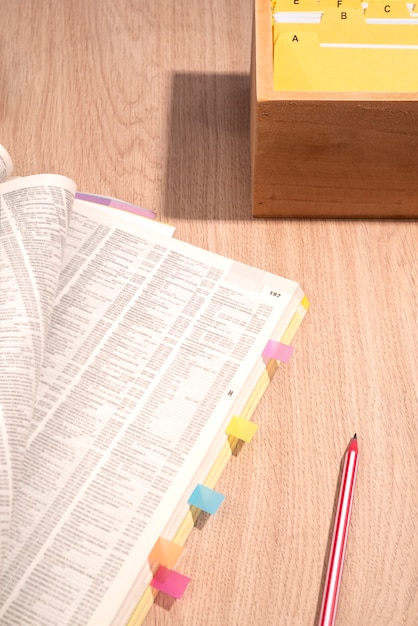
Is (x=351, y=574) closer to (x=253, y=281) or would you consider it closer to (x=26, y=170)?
(x=253, y=281)

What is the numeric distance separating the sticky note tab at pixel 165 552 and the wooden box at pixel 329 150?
328 millimetres

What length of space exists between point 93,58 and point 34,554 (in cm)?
57

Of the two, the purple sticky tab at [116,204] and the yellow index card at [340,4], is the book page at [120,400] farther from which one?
the yellow index card at [340,4]

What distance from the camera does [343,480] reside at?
22.2 inches

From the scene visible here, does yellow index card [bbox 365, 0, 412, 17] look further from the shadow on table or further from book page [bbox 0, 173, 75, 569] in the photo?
book page [bbox 0, 173, 75, 569]

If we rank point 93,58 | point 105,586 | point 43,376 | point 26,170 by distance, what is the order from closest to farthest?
point 105,586 < point 43,376 < point 26,170 < point 93,58

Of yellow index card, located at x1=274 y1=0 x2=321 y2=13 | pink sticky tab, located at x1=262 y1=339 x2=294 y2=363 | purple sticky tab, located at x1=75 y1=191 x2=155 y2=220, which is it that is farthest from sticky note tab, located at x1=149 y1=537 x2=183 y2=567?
yellow index card, located at x1=274 y1=0 x2=321 y2=13

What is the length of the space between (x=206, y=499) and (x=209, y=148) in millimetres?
384

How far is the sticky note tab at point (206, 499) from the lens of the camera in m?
0.55

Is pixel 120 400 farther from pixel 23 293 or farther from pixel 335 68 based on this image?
pixel 335 68

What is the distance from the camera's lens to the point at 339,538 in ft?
1.76

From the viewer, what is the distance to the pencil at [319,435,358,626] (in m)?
0.51

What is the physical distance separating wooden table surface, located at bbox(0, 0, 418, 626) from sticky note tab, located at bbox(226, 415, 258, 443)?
14 millimetres

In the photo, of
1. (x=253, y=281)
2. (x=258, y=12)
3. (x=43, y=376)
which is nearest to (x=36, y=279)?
(x=43, y=376)
